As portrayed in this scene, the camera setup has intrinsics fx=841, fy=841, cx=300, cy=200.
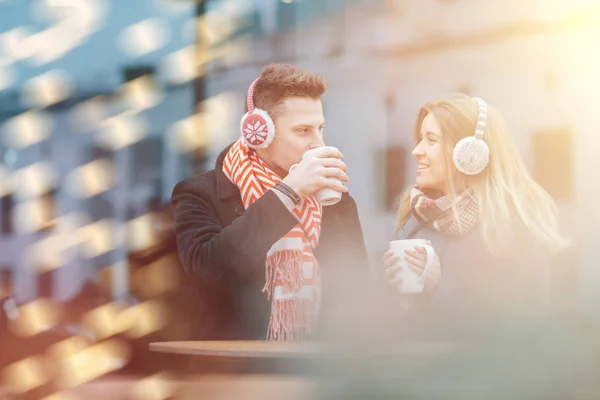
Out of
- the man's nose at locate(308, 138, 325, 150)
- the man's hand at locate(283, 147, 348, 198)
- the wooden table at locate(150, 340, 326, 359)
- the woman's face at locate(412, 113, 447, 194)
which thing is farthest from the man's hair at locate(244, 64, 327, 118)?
the wooden table at locate(150, 340, 326, 359)

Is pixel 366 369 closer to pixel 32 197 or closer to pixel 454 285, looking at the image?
pixel 454 285

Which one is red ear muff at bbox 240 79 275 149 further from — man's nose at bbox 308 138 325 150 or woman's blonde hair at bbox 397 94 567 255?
woman's blonde hair at bbox 397 94 567 255

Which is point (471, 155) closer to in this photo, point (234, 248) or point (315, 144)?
point (315, 144)

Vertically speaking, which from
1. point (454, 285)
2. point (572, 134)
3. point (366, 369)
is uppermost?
point (572, 134)

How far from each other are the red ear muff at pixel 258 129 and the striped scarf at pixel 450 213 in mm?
566

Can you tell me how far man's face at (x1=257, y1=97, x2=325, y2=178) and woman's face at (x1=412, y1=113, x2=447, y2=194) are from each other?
37 cm

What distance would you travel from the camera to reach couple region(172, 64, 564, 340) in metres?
2.57

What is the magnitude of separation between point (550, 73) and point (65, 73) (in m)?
1.98

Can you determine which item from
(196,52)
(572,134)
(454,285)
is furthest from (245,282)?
(572,134)

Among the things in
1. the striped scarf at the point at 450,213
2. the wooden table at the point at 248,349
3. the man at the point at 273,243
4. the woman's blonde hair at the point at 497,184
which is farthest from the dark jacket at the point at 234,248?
the woman's blonde hair at the point at 497,184

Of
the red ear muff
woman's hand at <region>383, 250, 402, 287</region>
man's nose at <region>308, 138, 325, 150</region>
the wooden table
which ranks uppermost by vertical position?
the red ear muff

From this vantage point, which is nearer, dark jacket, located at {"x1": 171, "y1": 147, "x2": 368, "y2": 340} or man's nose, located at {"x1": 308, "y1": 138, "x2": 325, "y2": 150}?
dark jacket, located at {"x1": 171, "y1": 147, "x2": 368, "y2": 340}

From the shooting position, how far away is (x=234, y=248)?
95.9 inches

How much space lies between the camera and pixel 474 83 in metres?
3.02
